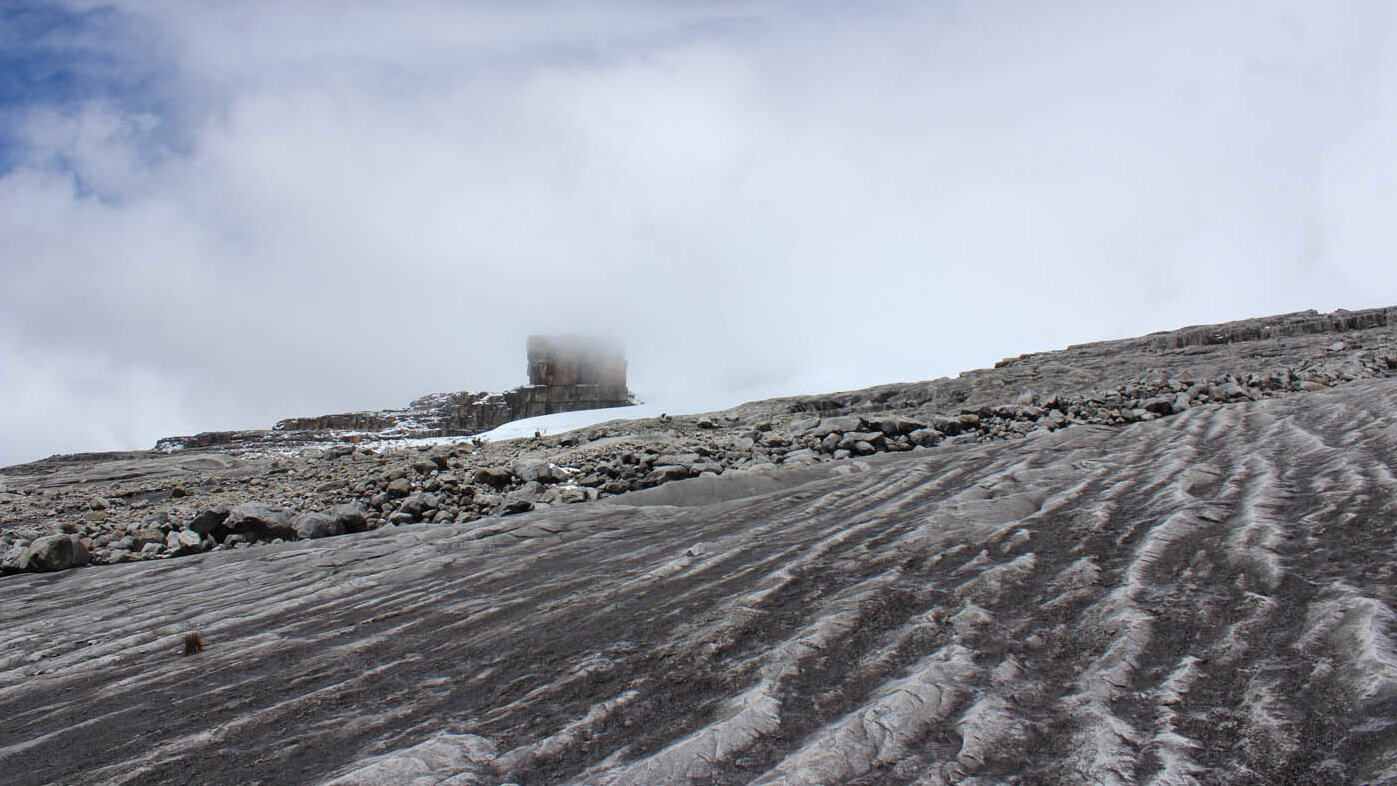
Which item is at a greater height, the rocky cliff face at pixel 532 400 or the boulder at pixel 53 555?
the rocky cliff face at pixel 532 400

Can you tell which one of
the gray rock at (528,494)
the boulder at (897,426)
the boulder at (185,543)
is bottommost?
the boulder at (185,543)

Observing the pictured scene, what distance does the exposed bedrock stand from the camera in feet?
6.03

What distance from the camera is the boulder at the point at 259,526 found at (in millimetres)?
6891

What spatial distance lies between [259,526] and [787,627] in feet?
19.7

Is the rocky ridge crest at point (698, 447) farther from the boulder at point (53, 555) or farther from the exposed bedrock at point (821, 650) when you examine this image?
the exposed bedrock at point (821, 650)

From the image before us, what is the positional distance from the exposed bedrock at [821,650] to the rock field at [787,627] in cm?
1

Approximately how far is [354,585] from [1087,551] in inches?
159

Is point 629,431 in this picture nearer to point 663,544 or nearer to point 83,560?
point 83,560

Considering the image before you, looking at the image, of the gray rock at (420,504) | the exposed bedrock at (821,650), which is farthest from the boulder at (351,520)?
the exposed bedrock at (821,650)

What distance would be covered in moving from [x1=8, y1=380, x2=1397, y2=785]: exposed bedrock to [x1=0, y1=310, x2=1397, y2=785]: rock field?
0.01m

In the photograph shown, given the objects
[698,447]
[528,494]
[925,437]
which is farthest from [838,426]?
[528,494]

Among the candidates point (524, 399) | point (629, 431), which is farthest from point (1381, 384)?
point (524, 399)

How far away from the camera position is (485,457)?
37.1 ft

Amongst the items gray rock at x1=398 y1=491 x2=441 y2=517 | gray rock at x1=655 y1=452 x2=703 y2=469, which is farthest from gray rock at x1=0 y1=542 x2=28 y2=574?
gray rock at x1=655 y1=452 x2=703 y2=469
